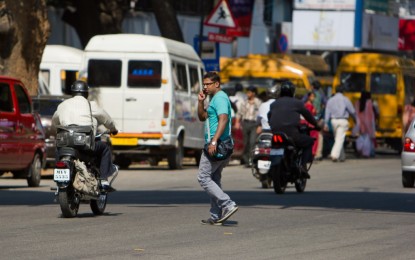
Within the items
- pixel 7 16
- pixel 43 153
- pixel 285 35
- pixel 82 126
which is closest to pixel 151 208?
pixel 82 126

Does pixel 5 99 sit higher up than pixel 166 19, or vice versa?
pixel 166 19

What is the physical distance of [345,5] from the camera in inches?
2136

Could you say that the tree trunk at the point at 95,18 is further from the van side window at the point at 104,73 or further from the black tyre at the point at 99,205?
the black tyre at the point at 99,205

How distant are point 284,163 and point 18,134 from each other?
4611mm

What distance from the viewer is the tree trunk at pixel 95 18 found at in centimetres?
3662

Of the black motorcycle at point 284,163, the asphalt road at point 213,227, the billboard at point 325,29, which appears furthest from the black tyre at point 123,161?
the billboard at point 325,29

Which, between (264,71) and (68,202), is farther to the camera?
(264,71)

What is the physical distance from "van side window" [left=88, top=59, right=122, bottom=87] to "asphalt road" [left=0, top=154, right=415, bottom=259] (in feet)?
17.6

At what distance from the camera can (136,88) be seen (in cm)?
2936

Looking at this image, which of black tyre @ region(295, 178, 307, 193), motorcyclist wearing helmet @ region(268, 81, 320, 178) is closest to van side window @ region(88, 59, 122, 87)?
motorcyclist wearing helmet @ region(268, 81, 320, 178)

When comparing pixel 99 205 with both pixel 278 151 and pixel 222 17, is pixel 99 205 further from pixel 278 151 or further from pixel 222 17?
pixel 222 17

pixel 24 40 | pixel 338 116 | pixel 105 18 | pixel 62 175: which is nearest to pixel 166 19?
pixel 105 18

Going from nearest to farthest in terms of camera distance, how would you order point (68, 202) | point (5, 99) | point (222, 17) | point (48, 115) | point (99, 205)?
point (68, 202) < point (99, 205) < point (5, 99) < point (48, 115) < point (222, 17)

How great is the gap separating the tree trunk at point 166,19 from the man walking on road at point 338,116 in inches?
169
